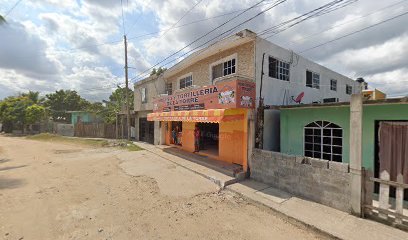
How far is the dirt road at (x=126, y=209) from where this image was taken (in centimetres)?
469

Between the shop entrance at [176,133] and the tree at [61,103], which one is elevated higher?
the tree at [61,103]

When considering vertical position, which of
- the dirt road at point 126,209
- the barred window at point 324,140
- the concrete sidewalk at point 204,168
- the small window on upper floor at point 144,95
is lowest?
the dirt road at point 126,209

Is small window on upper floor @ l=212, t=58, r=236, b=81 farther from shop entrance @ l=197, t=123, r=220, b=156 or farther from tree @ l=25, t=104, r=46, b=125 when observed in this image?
tree @ l=25, t=104, r=46, b=125

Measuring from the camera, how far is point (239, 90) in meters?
8.23

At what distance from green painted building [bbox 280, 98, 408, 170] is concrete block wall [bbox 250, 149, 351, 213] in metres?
1.91

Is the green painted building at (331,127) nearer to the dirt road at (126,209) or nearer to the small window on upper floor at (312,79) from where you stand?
the dirt road at (126,209)

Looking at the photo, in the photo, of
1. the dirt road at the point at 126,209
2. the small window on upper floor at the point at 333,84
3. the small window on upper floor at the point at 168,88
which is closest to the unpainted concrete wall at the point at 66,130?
the small window on upper floor at the point at 168,88

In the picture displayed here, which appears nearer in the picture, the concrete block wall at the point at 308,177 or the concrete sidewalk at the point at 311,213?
the concrete sidewalk at the point at 311,213

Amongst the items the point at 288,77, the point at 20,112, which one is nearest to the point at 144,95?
the point at 288,77

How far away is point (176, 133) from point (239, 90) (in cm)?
890

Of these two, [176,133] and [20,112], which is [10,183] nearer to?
[176,133]

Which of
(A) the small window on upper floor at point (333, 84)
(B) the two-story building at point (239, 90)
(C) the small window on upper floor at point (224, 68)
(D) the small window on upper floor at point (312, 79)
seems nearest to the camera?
(B) the two-story building at point (239, 90)

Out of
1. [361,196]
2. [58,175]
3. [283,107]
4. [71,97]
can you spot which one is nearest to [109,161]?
[58,175]

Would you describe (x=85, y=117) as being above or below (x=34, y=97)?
below
